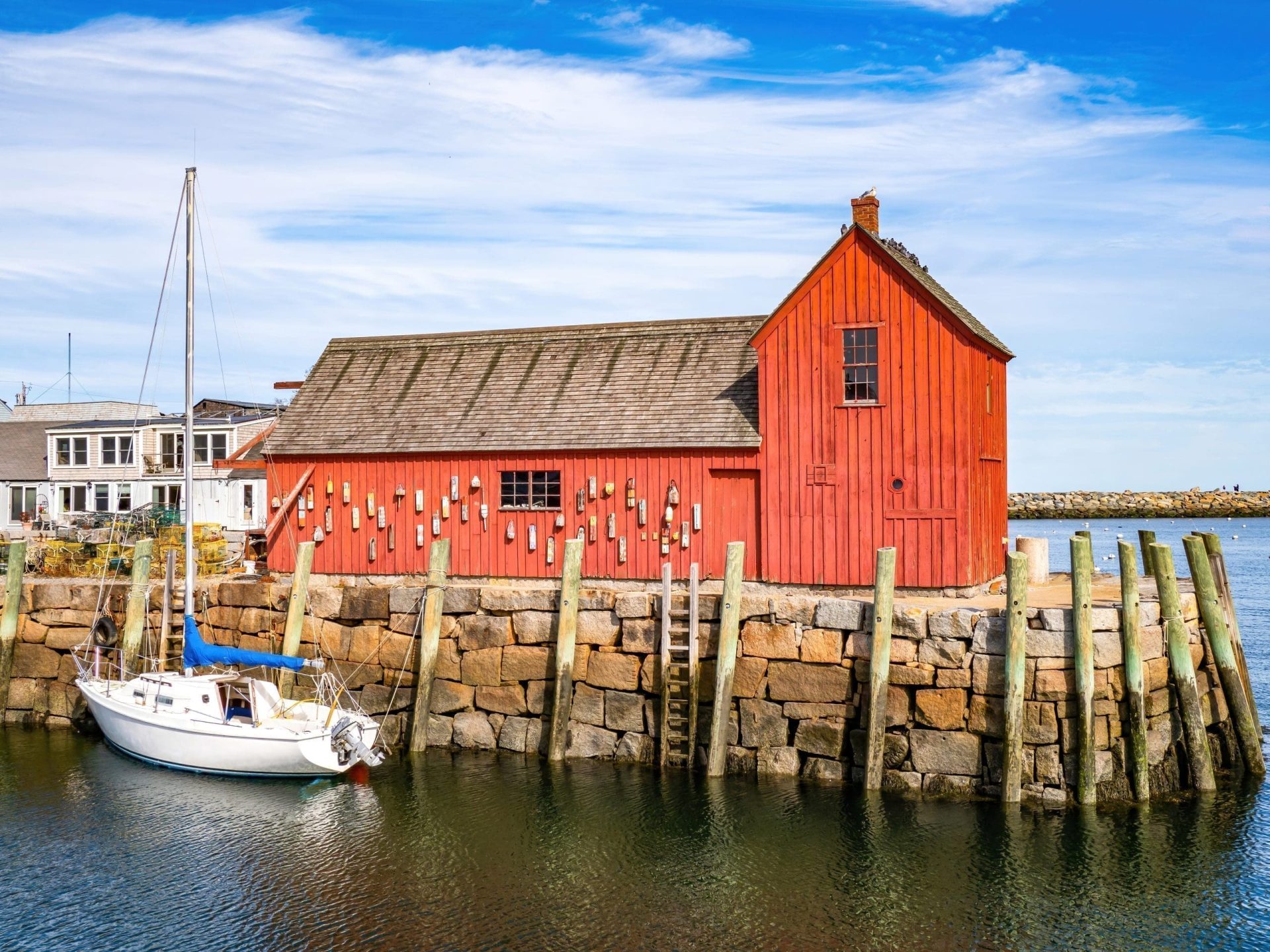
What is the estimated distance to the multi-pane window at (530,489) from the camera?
2323cm

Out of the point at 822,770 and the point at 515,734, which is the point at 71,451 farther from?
the point at 822,770

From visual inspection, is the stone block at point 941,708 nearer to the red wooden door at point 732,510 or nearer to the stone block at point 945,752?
the stone block at point 945,752

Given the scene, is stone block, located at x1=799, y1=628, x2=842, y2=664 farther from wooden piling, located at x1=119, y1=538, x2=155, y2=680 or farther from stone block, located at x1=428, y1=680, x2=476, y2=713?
wooden piling, located at x1=119, y1=538, x2=155, y2=680

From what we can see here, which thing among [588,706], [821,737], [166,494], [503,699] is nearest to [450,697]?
[503,699]

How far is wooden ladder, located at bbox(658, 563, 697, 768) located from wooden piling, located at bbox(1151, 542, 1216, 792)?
7.13m

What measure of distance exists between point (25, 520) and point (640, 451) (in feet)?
99.1

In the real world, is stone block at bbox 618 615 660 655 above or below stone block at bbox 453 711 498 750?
above

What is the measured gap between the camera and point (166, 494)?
41156mm

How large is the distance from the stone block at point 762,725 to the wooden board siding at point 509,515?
14.7 feet

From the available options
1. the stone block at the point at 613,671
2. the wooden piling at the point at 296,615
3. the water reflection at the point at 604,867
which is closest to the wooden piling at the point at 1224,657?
the water reflection at the point at 604,867

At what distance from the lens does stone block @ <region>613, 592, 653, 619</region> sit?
61.5ft

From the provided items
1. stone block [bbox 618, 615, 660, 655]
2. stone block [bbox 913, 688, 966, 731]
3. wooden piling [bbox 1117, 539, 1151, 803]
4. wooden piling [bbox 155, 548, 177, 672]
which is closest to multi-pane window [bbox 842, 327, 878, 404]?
stone block [bbox 618, 615, 660, 655]

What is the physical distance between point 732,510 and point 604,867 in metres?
9.18

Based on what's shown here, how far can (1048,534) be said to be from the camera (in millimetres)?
95062
